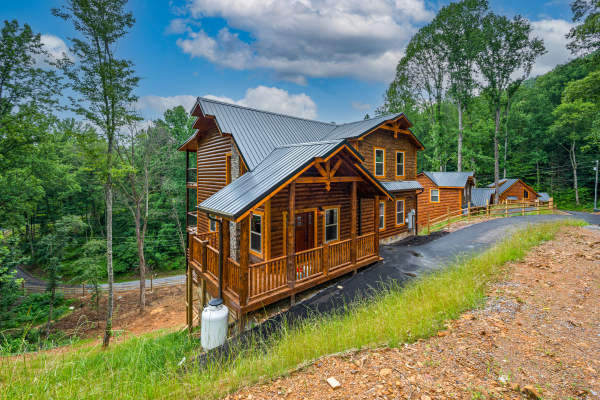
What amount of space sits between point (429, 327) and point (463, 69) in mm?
25888

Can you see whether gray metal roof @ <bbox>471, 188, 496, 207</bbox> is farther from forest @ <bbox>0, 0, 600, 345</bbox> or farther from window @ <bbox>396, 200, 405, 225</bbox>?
window @ <bbox>396, 200, 405, 225</bbox>

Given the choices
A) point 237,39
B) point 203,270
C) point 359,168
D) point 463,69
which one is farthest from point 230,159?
point 463,69

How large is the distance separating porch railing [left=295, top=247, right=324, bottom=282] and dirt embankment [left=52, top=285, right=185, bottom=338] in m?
8.95

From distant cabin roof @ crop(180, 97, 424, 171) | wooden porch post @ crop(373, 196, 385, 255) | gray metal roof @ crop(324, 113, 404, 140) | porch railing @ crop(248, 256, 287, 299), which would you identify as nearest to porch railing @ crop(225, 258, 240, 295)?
porch railing @ crop(248, 256, 287, 299)

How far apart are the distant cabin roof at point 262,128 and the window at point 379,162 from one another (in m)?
1.53

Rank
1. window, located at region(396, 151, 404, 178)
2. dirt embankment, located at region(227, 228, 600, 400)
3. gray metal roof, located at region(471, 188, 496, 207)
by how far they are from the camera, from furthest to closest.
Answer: gray metal roof, located at region(471, 188, 496, 207) < window, located at region(396, 151, 404, 178) < dirt embankment, located at region(227, 228, 600, 400)

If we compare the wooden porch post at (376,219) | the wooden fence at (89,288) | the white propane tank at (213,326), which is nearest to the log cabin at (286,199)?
the wooden porch post at (376,219)

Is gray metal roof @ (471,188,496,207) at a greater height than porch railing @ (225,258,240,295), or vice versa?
Answer: gray metal roof @ (471,188,496,207)

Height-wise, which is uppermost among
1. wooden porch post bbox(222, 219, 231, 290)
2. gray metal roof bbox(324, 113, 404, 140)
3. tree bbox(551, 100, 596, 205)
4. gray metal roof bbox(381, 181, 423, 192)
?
tree bbox(551, 100, 596, 205)

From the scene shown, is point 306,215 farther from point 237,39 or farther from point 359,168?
point 237,39

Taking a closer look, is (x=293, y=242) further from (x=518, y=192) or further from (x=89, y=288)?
(x=518, y=192)

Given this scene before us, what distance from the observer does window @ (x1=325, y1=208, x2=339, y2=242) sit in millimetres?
10499

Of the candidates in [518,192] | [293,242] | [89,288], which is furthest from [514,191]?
[89,288]

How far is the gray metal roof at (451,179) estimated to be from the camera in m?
21.0
